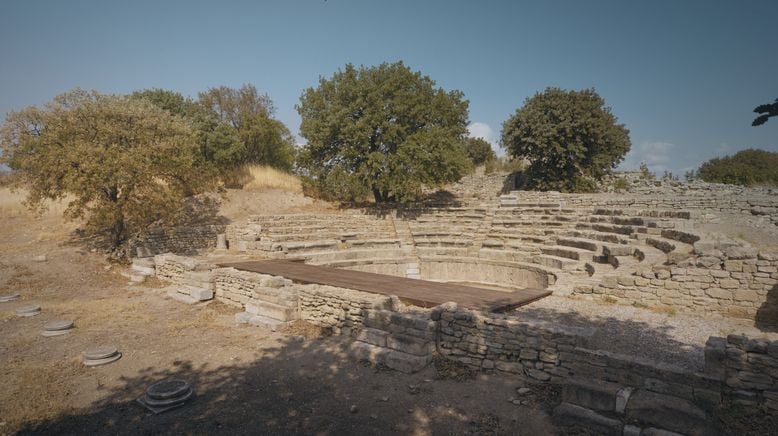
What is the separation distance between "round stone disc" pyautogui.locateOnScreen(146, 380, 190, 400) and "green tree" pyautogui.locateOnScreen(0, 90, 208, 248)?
1097 centimetres

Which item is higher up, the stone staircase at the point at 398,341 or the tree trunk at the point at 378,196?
the tree trunk at the point at 378,196

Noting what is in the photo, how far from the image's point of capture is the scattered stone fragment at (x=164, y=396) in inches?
254

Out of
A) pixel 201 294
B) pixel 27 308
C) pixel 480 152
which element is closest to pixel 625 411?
pixel 201 294

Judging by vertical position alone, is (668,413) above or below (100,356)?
above

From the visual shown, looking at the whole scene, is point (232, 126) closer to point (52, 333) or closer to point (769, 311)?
point (52, 333)

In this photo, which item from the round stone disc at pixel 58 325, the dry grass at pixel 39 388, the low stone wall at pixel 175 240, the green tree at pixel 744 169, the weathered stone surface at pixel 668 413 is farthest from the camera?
the green tree at pixel 744 169

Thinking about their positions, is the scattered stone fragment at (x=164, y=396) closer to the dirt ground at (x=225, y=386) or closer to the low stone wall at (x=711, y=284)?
the dirt ground at (x=225, y=386)

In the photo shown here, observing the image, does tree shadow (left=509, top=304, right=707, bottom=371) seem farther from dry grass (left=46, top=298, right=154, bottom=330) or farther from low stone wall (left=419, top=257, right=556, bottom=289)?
dry grass (left=46, top=298, right=154, bottom=330)

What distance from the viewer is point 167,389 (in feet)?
22.1

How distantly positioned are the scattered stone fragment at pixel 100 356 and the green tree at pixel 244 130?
64.1ft

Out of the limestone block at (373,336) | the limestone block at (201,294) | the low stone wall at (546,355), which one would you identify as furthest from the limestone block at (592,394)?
the limestone block at (201,294)

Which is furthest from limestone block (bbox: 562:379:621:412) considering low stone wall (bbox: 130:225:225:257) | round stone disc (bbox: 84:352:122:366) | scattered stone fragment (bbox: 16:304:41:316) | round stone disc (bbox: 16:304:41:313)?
low stone wall (bbox: 130:225:225:257)

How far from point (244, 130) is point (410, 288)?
21848mm

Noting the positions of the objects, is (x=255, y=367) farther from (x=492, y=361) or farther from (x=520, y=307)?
(x=520, y=307)
